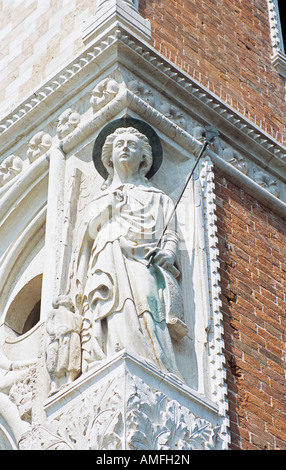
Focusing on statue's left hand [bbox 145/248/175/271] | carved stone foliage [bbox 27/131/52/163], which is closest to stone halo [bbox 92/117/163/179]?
carved stone foliage [bbox 27/131/52/163]

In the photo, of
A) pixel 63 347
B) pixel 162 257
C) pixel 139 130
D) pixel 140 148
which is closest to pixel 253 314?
pixel 162 257

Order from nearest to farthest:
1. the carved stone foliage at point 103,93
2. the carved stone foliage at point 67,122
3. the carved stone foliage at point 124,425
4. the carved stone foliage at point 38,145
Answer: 1. the carved stone foliage at point 124,425
2. the carved stone foliage at point 103,93
3. the carved stone foliage at point 67,122
4. the carved stone foliage at point 38,145

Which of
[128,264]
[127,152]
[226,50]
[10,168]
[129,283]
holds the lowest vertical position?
[129,283]

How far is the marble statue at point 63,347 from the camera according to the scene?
25.3 feet

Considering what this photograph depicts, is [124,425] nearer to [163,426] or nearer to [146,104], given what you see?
[163,426]

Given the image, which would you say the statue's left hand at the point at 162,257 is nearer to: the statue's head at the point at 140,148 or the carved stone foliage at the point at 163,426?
the statue's head at the point at 140,148

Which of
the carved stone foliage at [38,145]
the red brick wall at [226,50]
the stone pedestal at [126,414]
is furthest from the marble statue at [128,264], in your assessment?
the red brick wall at [226,50]

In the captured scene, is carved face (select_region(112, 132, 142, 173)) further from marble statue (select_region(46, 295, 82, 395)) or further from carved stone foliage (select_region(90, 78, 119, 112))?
marble statue (select_region(46, 295, 82, 395))

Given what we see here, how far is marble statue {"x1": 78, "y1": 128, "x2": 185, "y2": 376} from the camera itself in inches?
303

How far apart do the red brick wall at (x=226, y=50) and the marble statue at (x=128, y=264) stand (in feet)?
5.24

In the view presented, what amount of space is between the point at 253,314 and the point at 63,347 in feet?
5.73

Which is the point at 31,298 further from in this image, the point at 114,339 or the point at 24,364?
the point at 114,339

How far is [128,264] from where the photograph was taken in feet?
26.5
